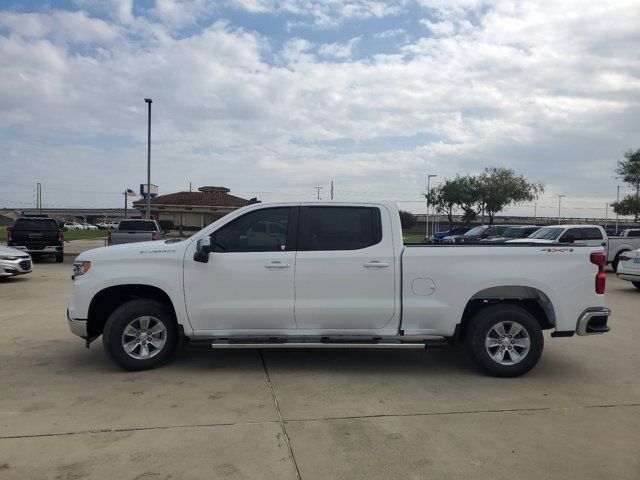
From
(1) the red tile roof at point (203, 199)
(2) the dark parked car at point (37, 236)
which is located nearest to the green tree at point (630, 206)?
(1) the red tile roof at point (203, 199)

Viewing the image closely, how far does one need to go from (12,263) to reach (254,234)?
1023 centimetres

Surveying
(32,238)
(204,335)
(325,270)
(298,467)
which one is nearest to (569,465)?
(298,467)

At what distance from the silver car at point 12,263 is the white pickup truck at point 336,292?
8.98 meters

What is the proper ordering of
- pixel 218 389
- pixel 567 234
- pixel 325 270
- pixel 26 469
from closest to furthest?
pixel 26 469
pixel 218 389
pixel 325 270
pixel 567 234

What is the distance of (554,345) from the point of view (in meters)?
7.32

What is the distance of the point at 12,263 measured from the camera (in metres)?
13.3

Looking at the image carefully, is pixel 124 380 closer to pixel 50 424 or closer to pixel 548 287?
pixel 50 424

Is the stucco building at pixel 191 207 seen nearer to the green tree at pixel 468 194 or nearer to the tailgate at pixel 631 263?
the green tree at pixel 468 194

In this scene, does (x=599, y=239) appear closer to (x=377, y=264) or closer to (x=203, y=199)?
(x=377, y=264)

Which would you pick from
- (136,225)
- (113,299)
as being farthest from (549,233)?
(113,299)

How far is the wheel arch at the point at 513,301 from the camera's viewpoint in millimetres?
5762

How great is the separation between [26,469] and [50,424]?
2.58ft

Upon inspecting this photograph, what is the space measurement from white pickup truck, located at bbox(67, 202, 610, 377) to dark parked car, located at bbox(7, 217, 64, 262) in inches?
576

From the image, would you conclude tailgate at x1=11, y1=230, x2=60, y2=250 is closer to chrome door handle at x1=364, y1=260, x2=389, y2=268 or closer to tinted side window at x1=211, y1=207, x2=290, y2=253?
tinted side window at x1=211, y1=207, x2=290, y2=253
